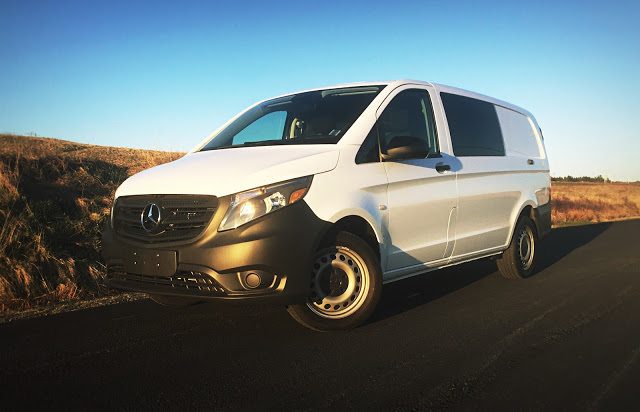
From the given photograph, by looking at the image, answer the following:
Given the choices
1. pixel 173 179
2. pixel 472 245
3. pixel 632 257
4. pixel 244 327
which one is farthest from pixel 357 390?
pixel 632 257

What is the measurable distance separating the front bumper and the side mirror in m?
0.98

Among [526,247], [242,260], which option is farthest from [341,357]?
[526,247]

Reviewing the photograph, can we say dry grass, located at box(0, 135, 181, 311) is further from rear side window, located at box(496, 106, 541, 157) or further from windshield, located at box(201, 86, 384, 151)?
rear side window, located at box(496, 106, 541, 157)

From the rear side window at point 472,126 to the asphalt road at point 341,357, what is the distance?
1627 millimetres

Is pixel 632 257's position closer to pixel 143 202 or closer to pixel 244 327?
pixel 244 327

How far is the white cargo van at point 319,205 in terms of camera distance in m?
3.43

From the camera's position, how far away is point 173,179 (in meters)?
3.77

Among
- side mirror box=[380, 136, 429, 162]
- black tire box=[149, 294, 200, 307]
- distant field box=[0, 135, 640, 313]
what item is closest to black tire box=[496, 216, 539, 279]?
side mirror box=[380, 136, 429, 162]

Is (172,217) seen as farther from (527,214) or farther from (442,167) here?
(527,214)

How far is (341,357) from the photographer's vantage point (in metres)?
3.33

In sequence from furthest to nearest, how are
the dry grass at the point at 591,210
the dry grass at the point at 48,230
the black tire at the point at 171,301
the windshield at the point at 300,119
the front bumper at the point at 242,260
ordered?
the dry grass at the point at 591,210 < the dry grass at the point at 48,230 < the black tire at the point at 171,301 < the windshield at the point at 300,119 < the front bumper at the point at 242,260

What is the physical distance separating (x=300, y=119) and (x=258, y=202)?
5.65 ft

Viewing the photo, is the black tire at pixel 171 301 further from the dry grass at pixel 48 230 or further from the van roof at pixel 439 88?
the van roof at pixel 439 88

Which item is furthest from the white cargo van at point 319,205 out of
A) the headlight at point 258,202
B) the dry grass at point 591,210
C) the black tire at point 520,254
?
the dry grass at point 591,210
